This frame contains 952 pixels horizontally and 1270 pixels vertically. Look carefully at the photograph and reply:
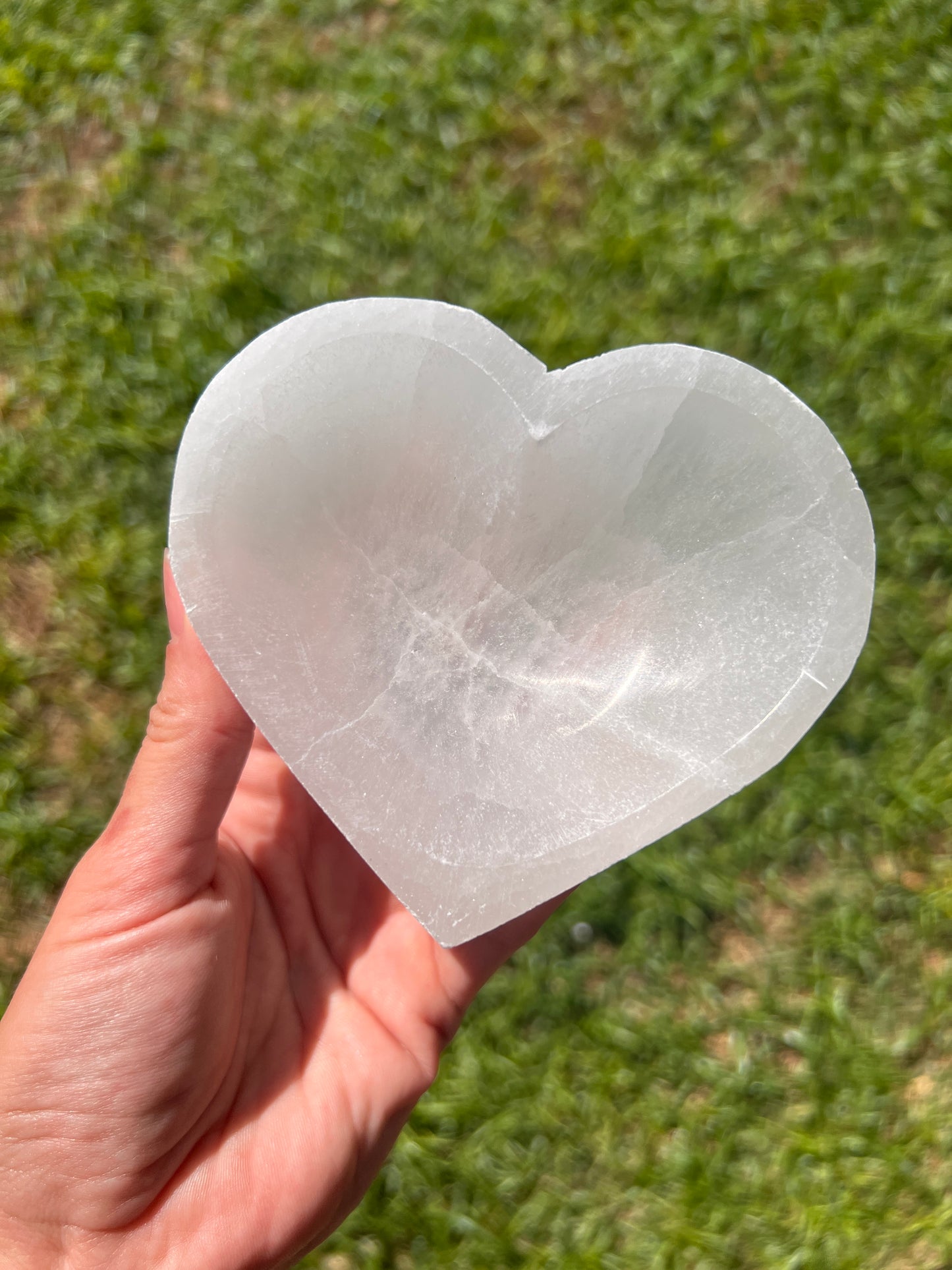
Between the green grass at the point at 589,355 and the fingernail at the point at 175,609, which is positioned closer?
the fingernail at the point at 175,609

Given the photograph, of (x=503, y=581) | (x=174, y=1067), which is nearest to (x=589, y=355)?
(x=503, y=581)

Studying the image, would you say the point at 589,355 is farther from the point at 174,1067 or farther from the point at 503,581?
the point at 174,1067

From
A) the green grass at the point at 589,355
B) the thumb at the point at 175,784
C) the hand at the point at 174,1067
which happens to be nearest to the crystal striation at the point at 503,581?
the thumb at the point at 175,784

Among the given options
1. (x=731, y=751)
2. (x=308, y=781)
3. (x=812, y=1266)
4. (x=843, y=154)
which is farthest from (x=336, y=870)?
(x=843, y=154)

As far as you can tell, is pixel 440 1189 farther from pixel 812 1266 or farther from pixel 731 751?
pixel 731 751

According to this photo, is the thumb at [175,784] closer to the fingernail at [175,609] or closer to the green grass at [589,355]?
the fingernail at [175,609]

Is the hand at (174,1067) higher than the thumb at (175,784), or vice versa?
the thumb at (175,784)

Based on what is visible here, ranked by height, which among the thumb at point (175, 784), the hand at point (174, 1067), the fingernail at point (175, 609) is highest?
the fingernail at point (175, 609)
